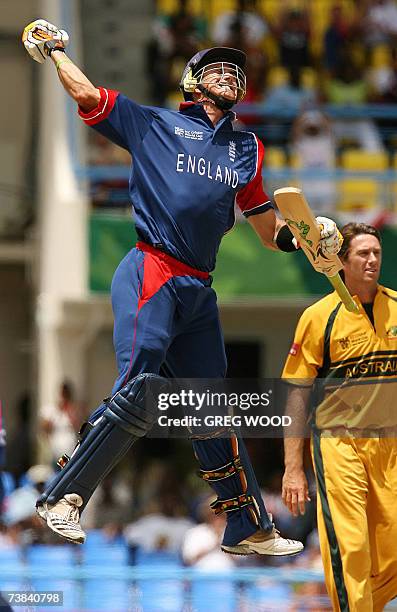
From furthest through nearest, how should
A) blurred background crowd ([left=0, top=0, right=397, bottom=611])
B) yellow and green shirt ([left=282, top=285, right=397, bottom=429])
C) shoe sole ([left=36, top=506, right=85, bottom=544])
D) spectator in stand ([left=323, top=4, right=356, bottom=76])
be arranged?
spectator in stand ([left=323, top=4, right=356, bottom=76]) < blurred background crowd ([left=0, top=0, right=397, bottom=611]) < yellow and green shirt ([left=282, top=285, right=397, bottom=429]) < shoe sole ([left=36, top=506, right=85, bottom=544])

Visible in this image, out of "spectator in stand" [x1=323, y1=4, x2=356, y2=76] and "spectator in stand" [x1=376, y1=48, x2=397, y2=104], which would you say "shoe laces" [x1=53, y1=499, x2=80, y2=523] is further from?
"spectator in stand" [x1=323, y1=4, x2=356, y2=76]

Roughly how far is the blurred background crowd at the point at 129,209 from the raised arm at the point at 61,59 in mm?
4743

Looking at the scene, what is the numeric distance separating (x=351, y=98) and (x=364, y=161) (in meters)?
1.54

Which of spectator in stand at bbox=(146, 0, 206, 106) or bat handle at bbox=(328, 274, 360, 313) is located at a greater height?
spectator in stand at bbox=(146, 0, 206, 106)

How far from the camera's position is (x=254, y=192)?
6.74 m

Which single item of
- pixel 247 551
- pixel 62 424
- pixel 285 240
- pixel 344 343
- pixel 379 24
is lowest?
pixel 62 424

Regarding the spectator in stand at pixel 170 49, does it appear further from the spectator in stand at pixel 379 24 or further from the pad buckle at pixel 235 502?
the pad buckle at pixel 235 502

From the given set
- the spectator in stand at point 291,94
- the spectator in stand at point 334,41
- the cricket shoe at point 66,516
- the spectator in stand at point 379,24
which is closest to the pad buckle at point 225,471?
the cricket shoe at point 66,516

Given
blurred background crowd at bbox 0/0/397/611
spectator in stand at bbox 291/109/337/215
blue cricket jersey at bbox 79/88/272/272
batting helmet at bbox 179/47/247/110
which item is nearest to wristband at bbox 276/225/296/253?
blue cricket jersey at bbox 79/88/272/272

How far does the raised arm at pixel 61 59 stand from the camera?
6.20 m

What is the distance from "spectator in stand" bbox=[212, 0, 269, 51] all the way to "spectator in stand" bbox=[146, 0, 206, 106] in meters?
0.22

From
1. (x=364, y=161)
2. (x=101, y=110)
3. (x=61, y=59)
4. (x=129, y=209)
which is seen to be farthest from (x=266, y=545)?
(x=364, y=161)

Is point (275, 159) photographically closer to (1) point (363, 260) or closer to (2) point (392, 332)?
(1) point (363, 260)

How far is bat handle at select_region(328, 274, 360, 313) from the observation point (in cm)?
664
